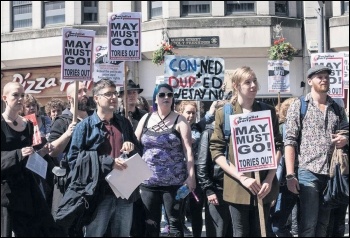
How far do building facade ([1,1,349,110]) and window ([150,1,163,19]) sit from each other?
4 cm

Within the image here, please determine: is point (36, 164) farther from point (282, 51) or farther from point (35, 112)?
point (282, 51)

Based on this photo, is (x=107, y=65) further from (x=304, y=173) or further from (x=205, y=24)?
(x=205, y=24)

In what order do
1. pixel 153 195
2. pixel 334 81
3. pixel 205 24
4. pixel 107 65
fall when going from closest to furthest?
pixel 153 195
pixel 334 81
pixel 107 65
pixel 205 24

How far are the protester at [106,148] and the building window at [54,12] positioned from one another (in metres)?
20.8

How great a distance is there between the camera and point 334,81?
1177 cm

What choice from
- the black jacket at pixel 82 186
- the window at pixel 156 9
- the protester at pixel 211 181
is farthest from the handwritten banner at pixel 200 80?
the window at pixel 156 9

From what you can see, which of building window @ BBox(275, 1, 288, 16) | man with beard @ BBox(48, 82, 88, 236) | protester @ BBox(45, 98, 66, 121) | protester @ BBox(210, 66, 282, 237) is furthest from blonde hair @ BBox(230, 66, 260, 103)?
building window @ BBox(275, 1, 288, 16)

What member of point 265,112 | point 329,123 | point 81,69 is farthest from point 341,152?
point 81,69

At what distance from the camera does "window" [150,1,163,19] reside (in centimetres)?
2609

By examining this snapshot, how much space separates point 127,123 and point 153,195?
1.05 m

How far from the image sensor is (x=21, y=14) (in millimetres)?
27938

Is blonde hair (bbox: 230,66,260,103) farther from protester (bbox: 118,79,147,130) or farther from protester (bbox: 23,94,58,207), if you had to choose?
protester (bbox: 118,79,147,130)

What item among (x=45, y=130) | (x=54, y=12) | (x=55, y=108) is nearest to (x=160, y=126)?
(x=45, y=130)

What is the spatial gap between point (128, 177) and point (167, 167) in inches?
37.1
